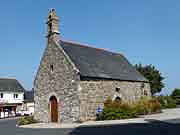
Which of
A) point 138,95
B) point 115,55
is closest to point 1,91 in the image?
point 115,55

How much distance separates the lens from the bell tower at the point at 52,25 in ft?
80.3

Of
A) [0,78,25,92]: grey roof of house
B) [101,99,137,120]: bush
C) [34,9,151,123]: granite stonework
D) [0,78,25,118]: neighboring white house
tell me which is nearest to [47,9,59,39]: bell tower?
[34,9,151,123]: granite stonework

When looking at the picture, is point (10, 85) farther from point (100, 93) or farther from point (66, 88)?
point (100, 93)

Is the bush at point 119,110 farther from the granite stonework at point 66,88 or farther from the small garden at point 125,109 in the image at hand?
the granite stonework at point 66,88

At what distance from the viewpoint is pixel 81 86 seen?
21078 mm

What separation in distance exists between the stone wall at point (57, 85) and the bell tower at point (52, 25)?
0.91m

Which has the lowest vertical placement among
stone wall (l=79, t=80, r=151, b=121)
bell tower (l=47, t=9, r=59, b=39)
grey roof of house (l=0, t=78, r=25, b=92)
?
stone wall (l=79, t=80, r=151, b=121)

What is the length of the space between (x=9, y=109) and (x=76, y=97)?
34.0m

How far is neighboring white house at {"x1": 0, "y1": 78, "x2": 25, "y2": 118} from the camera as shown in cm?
4954

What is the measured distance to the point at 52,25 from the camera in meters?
24.7

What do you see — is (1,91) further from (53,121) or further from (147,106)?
(147,106)

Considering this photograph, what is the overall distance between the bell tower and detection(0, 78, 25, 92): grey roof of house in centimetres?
2872

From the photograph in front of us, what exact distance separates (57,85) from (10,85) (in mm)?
32252

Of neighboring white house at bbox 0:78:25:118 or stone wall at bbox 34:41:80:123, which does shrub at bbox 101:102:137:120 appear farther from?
neighboring white house at bbox 0:78:25:118
